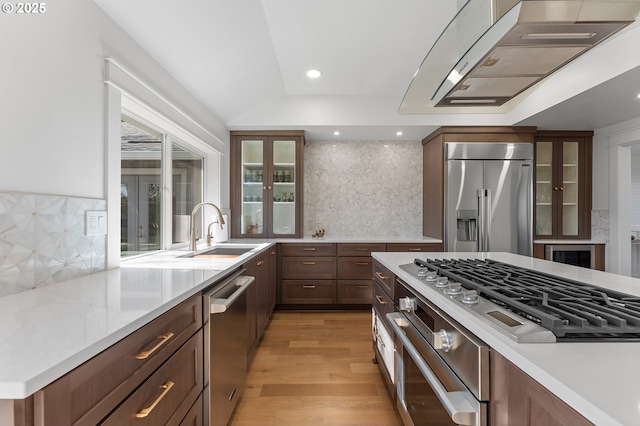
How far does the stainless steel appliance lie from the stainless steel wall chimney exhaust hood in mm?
2923

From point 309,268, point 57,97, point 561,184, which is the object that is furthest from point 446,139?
point 57,97

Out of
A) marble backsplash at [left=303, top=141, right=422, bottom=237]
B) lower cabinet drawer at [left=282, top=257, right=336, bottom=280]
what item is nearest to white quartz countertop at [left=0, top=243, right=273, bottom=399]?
lower cabinet drawer at [left=282, top=257, right=336, bottom=280]

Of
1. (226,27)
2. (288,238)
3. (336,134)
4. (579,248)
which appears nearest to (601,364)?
(226,27)

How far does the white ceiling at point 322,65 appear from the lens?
190 cm

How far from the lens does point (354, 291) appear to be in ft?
11.5

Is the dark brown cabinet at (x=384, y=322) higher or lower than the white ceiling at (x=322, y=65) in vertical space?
lower

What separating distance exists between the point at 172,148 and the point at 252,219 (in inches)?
56.1

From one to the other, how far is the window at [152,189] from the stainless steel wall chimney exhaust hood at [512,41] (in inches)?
75.3

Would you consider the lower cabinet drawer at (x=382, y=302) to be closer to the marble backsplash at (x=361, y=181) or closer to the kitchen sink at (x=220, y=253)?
the kitchen sink at (x=220, y=253)

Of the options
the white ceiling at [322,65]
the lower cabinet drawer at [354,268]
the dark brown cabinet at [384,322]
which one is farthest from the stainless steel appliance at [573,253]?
the dark brown cabinet at [384,322]

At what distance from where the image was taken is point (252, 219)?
3.77m

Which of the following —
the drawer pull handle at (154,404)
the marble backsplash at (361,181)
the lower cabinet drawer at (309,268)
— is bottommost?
the lower cabinet drawer at (309,268)

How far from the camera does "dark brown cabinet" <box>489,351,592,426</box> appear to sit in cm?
52

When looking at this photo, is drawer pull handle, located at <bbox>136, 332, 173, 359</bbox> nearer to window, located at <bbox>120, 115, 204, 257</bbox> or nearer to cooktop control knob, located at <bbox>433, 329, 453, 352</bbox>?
cooktop control knob, located at <bbox>433, 329, 453, 352</bbox>
